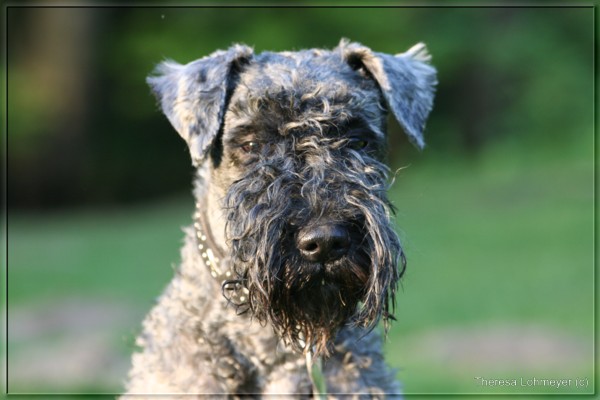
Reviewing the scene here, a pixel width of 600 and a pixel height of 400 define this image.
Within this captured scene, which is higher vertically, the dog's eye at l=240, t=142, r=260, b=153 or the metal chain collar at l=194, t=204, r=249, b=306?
the dog's eye at l=240, t=142, r=260, b=153

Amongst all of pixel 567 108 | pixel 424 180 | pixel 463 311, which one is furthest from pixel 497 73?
pixel 463 311

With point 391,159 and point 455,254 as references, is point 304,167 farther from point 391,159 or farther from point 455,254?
point 391,159

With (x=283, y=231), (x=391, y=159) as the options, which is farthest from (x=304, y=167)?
(x=391, y=159)

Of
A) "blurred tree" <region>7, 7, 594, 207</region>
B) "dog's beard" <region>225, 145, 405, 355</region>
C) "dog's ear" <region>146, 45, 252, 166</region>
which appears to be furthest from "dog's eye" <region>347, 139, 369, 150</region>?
Result: "blurred tree" <region>7, 7, 594, 207</region>

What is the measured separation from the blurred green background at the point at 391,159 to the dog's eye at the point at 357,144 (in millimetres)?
6155

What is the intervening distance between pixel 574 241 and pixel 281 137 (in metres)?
11.1

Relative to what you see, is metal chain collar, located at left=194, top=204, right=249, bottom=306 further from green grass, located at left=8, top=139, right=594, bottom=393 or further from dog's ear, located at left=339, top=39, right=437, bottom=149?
green grass, located at left=8, top=139, right=594, bottom=393

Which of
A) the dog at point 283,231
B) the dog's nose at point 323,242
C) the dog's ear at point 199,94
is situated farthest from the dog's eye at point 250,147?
the dog's nose at point 323,242

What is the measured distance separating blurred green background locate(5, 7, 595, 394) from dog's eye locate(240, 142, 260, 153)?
632 centimetres

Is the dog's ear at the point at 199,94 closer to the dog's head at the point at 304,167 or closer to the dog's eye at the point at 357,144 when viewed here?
the dog's head at the point at 304,167

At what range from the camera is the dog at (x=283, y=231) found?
12.3 ft

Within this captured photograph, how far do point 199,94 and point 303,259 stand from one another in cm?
114

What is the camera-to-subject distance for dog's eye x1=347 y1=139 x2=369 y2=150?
422 cm

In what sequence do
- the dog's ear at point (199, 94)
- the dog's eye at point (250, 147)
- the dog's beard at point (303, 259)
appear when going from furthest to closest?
the dog's ear at point (199, 94), the dog's eye at point (250, 147), the dog's beard at point (303, 259)
